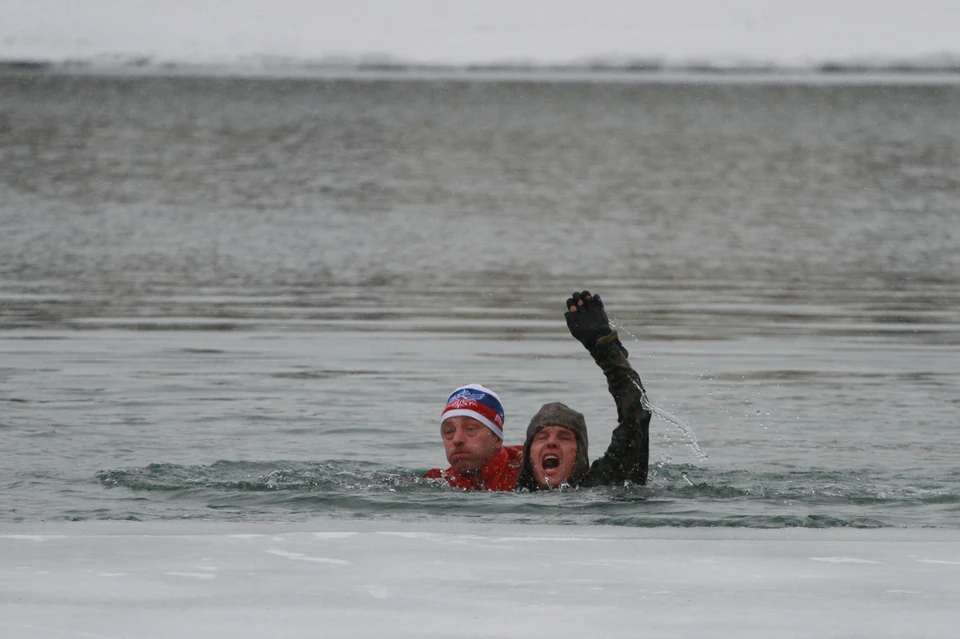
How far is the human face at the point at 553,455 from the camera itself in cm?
941

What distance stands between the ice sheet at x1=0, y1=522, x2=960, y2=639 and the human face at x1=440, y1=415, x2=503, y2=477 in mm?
2158

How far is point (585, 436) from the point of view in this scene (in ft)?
31.4

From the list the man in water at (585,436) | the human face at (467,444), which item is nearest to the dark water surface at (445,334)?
the man in water at (585,436)

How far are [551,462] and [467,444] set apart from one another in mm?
634

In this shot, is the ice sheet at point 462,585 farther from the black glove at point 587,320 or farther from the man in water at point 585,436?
the black glove at point 587,320

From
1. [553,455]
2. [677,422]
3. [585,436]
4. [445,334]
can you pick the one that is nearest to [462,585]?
[553,455]

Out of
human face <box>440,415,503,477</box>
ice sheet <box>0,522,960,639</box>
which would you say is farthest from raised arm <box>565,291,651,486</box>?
ice sheet <box>0,522,960,639</box>

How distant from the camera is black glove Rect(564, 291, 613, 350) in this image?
9195 millimetres

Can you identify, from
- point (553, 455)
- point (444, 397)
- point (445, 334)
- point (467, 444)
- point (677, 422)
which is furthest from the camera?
point (445, 334)

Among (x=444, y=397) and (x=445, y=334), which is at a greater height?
(x=445, y=334)

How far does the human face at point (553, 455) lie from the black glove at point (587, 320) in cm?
54

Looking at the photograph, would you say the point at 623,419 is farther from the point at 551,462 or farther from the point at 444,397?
the point at 444,397

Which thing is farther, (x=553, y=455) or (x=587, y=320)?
(x=553, y=455)

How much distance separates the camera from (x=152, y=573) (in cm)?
657
